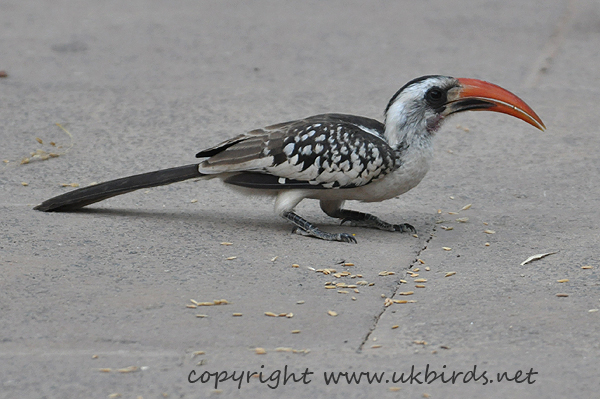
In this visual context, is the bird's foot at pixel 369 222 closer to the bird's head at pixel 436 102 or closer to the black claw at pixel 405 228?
the black claw at pixel 405 228

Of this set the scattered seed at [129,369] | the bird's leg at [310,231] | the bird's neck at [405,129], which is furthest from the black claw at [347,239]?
the scattered seed at [129,369]

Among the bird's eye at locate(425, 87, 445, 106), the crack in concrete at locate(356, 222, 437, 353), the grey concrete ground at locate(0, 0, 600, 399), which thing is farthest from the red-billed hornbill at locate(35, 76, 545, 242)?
the grey concrete ground at locate(0, 0, 600, 399)

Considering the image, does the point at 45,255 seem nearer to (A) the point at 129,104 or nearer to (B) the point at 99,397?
(B) the point at 99,397

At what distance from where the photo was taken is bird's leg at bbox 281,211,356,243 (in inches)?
174

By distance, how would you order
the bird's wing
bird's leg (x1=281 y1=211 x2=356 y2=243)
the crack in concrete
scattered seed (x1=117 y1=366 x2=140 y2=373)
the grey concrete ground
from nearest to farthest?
1. scattered seed (x1=117 y1=366 x2=140 y2=373)
2. the grey concrete ground
3. the crack in concrete
4. the bird's wing
5. bird's leg (x1=281 y1=211 x2=356 y2=243)

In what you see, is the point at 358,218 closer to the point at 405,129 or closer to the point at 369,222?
the point at 369,222

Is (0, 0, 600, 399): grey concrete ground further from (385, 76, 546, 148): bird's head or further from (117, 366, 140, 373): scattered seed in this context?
(385, 76, 546, 148): bird's head

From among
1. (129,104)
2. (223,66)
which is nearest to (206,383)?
(129,104)

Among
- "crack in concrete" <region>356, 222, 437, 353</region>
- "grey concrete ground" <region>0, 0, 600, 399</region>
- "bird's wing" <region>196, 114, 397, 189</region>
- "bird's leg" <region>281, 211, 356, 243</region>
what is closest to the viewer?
"grey concrete ground" <region>0, 0, 600, 399</region>

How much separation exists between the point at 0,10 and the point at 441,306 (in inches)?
331

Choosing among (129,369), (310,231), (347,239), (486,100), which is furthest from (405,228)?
(129,369)

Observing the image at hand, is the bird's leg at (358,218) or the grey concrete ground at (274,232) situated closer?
the grey concrete ground at (274,232)

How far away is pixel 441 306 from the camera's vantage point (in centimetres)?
361

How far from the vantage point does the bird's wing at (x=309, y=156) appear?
4.31m
